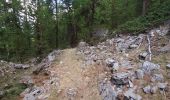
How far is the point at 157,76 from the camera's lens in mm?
13289

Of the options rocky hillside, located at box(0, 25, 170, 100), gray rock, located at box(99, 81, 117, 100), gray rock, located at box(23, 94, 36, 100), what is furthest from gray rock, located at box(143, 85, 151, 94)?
gray rock, located at box(23, 94, 36, 100)

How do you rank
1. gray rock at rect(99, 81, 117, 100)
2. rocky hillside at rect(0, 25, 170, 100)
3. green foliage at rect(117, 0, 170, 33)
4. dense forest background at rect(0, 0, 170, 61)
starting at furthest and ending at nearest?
dense forest background at rect(0, 0, 170, 61) < green foliage at rect(117, 0, 170, 33) < rocky hillside at rect(0, 25, 170, 100) < gray rock at rect(99, 81, 117, 100)

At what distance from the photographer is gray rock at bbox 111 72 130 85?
13398mm

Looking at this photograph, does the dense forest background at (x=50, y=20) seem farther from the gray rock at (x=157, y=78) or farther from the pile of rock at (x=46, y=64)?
the gray rock at (x=157, y=78)

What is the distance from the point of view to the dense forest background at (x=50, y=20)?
1216 inches

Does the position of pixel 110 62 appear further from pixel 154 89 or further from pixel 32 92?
pixel 32 92

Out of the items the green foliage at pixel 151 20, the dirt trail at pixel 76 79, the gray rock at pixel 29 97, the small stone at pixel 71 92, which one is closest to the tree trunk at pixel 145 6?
the green foliage at pixel 151 20

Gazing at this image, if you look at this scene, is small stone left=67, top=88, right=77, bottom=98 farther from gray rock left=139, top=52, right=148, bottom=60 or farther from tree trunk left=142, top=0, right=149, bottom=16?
tree trunk left=142, top=0, right=149, bottom=16

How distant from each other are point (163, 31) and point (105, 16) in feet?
45.5

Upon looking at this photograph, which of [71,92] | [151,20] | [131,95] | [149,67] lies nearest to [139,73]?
[149,67]

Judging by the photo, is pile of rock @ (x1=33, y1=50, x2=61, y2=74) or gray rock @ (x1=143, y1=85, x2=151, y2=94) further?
pile of rock @ (x1=33, y1=50, x2=61, y2=74)

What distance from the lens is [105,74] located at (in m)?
14.9

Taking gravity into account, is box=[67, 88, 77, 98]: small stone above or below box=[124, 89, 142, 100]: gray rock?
below

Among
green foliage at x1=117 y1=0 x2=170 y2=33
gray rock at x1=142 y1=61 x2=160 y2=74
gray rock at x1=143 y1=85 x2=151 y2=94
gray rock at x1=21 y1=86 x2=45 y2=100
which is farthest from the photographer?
green foliage at x1=117 y1=0 x2=170 y2=33
